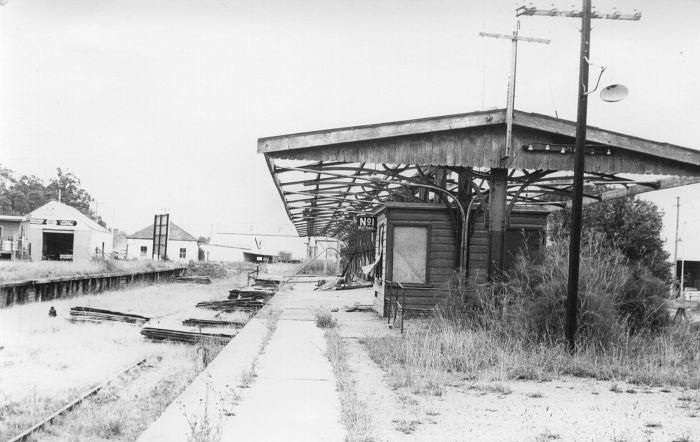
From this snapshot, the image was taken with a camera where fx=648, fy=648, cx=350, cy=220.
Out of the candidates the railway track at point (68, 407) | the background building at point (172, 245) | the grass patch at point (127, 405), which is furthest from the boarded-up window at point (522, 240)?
the background building at point (172, 245)

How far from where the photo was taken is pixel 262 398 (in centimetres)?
651

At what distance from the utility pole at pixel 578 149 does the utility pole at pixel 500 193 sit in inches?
74.6

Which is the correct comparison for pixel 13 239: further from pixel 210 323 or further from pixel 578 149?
pixel 578 149

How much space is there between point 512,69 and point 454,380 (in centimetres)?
618

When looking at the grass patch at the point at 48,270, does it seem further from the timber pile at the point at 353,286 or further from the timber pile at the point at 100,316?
the timber pile at the point at 353,286

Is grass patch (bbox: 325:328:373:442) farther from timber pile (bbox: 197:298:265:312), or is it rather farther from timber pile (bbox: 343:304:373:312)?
timber pile (bbox: 197:298:265:312)

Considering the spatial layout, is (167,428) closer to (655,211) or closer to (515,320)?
(515,320)

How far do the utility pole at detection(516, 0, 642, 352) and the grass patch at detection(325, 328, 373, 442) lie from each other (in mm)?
3219

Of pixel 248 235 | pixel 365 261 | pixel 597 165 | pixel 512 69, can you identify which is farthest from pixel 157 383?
pixel 248 235

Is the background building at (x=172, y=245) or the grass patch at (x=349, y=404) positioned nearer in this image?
the grass patch at (x=349, y=404)

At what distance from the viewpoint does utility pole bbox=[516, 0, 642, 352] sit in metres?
8.98

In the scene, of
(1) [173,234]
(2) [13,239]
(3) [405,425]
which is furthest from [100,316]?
(1) [173,234]

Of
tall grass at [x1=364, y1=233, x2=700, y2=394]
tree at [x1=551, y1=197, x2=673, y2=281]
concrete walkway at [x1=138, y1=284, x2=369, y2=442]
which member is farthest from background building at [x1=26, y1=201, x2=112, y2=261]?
tall grass at [x1=364, y1=233, x2=700, y2=394]

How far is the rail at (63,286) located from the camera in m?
20.9
